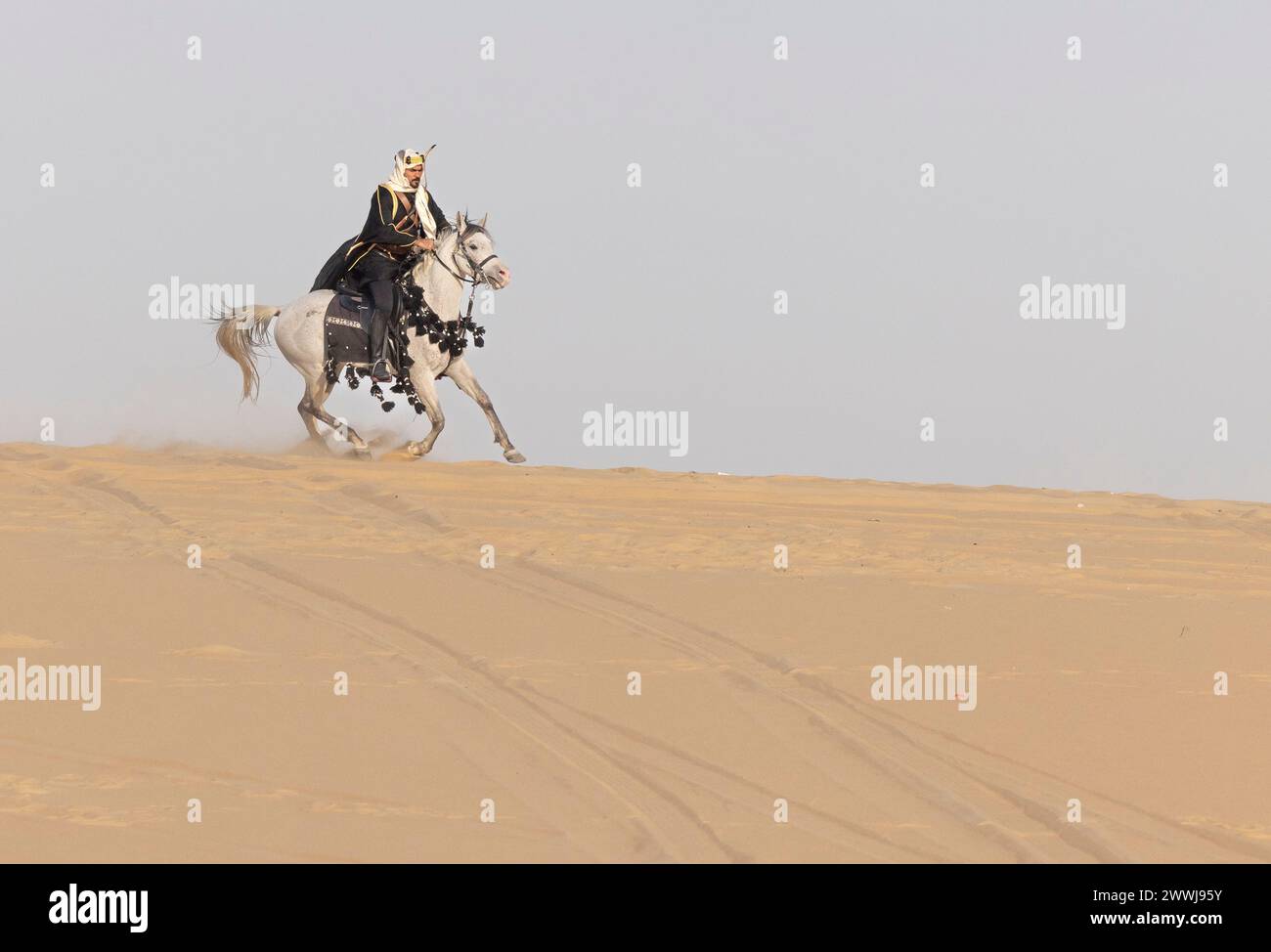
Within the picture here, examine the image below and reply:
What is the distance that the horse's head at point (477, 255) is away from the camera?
19.8 meters

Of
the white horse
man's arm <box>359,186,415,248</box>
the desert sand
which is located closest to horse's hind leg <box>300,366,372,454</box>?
the white horse

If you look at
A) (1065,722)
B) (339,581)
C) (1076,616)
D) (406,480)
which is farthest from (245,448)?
(1065,722)

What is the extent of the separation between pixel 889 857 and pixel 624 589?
5335 mm

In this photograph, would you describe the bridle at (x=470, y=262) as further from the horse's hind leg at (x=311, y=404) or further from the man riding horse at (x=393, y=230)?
the horse's hind leg at (x=311, y=404)

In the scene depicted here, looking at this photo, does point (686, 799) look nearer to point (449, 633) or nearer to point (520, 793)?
point (520, 793)

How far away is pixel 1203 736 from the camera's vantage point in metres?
11.5

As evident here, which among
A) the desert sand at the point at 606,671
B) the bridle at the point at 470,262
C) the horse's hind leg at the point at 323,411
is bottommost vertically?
the desert sand at the point at 606,671

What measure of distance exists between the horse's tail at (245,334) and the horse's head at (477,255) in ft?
9.19

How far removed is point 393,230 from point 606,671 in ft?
30.3

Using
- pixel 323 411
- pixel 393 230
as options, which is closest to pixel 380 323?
pixel 393 230

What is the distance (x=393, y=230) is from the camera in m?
20.2

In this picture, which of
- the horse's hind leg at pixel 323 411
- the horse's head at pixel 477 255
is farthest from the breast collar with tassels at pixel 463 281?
the horse's hind leg at pixel 323 411

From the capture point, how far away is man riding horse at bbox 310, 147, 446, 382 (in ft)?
66.2

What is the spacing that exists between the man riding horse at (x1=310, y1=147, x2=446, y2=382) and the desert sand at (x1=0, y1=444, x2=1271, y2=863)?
2219mm
